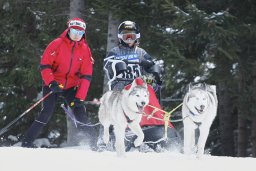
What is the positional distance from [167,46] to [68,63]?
314 centimetres

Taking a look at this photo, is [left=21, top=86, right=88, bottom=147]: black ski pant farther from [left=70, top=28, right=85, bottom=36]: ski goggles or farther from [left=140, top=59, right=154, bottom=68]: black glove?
[left=140, top=59, right=154, bottom=68]: black glove

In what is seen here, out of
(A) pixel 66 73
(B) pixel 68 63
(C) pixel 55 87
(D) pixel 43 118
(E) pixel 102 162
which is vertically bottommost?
(E) pixel 102 162

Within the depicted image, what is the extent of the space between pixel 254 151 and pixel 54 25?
19.3ft

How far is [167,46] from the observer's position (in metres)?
9.88

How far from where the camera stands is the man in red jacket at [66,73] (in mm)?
6996

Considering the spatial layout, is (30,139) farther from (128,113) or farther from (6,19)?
(6,19)

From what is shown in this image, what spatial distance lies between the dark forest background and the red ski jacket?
1.13m

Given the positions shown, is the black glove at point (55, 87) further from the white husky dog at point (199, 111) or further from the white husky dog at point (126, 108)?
the white husky dog at point (199, 111)

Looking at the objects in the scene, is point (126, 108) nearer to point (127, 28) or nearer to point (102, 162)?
point (102, 162)

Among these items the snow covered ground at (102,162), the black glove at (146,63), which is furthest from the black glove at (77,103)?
the snow covered ground at (102,162)

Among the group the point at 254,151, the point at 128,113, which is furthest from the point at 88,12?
the point at 128,113

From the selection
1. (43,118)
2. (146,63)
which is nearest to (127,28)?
(146,63)

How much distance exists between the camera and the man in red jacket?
6996mm

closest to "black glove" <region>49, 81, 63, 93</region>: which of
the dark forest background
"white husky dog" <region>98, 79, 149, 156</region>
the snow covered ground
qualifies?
the snow covered ground
